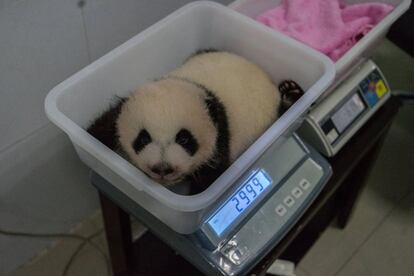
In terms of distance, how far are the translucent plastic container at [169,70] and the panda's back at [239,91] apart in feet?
0.13

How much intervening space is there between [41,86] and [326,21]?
48 centimetres

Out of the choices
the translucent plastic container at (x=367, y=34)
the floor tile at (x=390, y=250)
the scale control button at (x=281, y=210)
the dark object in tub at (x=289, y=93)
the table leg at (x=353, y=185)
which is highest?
the translucent plastic container at (x=367, y=34)

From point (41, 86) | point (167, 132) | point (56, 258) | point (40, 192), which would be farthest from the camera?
point (56, 258)

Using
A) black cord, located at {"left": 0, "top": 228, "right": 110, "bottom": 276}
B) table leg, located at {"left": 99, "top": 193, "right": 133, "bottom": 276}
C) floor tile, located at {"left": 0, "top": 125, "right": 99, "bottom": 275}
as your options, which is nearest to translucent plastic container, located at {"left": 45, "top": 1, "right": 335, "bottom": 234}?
table leg, located at {"left": 99, "top": 193, "right": 133, "bottom": 276}

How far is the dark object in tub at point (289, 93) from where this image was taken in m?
0.70

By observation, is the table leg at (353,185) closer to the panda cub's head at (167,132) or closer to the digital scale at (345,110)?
the digital scale at (345,110)

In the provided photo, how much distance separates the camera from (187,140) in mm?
552

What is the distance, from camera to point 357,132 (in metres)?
0.86

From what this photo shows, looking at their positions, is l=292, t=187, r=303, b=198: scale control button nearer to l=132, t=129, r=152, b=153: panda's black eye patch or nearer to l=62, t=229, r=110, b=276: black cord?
l=132, t=129, r=152, b=153: panda's black eye patch

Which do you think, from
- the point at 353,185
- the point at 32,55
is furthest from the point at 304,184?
the point at 32,55

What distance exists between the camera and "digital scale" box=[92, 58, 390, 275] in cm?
64

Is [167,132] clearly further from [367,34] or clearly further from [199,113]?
[367,34]

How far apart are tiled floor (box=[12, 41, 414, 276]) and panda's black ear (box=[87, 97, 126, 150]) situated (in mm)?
549

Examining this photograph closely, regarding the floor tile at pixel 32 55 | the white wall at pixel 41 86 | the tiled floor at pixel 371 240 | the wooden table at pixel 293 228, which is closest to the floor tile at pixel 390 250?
the tiled floor at pixel 371 240
